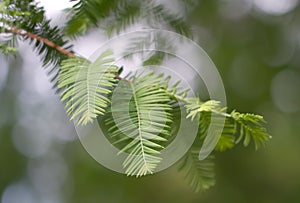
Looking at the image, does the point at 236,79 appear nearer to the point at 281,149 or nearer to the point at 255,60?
the point at 255,60

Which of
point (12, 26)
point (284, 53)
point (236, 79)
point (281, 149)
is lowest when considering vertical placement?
point (12, 26)

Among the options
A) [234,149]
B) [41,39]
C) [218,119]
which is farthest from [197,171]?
[234,149]

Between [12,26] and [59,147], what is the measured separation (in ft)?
4.25

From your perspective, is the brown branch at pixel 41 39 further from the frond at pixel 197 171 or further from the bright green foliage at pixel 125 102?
the frond at pixel 197 171

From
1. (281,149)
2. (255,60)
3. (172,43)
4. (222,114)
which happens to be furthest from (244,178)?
(222,114)

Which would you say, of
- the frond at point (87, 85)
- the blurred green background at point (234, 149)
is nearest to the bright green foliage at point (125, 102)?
the frond at point (87, 85)

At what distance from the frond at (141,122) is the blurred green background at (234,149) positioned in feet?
3.64

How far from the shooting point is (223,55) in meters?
1.55

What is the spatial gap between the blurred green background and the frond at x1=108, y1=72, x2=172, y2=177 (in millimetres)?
1110

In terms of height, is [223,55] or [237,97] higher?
[223,55]

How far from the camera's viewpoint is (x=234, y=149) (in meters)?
1.45

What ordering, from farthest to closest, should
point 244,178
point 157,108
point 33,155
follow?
point 33,155 → point 244,178 → point 157,108

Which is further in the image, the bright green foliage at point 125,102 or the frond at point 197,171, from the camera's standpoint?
the frond at point 197,171

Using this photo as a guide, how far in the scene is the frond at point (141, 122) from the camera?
0.90 ft
